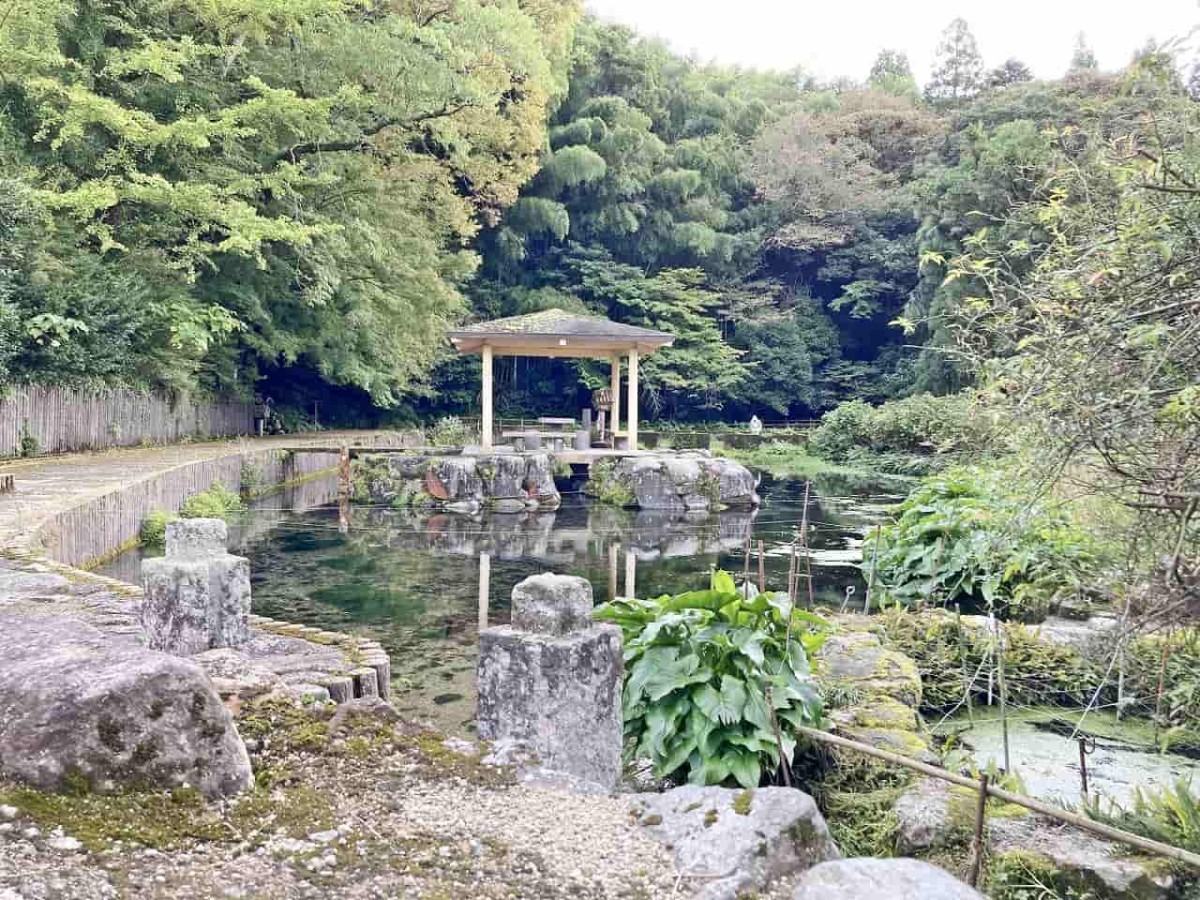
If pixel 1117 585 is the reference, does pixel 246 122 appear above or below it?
above

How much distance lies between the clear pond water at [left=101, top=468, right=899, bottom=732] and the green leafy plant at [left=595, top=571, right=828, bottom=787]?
1.94 m

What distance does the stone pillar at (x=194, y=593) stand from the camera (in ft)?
13.1

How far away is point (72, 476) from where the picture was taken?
37.2 feet

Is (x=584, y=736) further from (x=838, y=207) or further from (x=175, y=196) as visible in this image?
(x=838, y=207)

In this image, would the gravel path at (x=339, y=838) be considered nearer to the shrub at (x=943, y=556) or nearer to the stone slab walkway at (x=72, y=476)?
the stone slab walkway at (x=72, y=476)

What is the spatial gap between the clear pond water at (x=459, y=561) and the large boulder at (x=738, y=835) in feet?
9.23

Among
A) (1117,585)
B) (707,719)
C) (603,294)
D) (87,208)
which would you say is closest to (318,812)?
(707,719)

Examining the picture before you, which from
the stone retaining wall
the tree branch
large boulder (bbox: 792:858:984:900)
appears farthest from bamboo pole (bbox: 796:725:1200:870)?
the tree branch

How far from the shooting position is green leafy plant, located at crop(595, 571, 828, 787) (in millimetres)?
3404

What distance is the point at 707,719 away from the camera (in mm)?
3443

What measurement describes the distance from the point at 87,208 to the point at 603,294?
18.7 metres

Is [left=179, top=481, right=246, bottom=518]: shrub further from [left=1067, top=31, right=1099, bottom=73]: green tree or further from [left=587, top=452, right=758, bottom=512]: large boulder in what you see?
[left=1067, top=31, right=1099, bottom=73]: green tree

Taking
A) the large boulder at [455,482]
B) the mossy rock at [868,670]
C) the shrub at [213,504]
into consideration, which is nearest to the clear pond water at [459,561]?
the shrub at [213,504]

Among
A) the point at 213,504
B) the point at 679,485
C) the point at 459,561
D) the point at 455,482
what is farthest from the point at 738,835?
the point at 679,485
